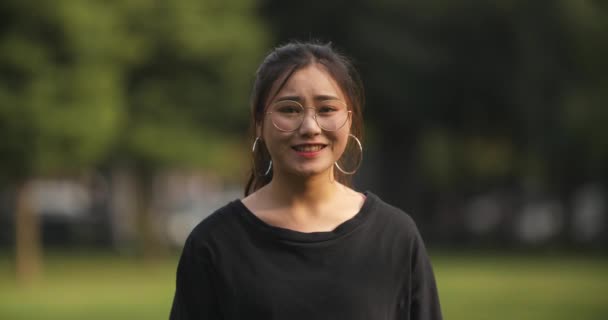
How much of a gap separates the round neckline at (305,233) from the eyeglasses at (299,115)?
0.26 m

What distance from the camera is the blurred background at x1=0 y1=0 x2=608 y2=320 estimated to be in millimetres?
22000

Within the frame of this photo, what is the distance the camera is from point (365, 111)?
29.5 metres

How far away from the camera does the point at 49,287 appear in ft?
70.6

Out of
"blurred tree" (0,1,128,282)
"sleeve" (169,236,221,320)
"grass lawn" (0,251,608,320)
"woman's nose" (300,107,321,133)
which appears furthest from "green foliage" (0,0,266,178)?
"woman's nose" (300,107,321,133)

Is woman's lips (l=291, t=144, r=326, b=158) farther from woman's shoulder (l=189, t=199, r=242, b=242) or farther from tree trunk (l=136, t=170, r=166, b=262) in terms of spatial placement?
tree trunk (l=136, t=170, r=166, b=262)

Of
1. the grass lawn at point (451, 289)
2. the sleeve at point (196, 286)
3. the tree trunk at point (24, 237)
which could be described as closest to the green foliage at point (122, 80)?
the tree trunk at point (24, 237)

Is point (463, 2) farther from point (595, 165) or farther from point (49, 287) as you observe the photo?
point (49, 287)

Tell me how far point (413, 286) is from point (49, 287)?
1914cm

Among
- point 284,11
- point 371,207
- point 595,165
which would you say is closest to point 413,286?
point 371,207

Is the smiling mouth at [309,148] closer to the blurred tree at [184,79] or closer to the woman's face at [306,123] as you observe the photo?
the woman's face at [306,123]

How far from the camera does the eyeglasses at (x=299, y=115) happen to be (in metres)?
3.16

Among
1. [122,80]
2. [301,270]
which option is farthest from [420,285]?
[122,80]

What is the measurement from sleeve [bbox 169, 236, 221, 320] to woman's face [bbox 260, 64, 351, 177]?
0.35 metres

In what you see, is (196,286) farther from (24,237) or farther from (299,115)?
(24,237)
